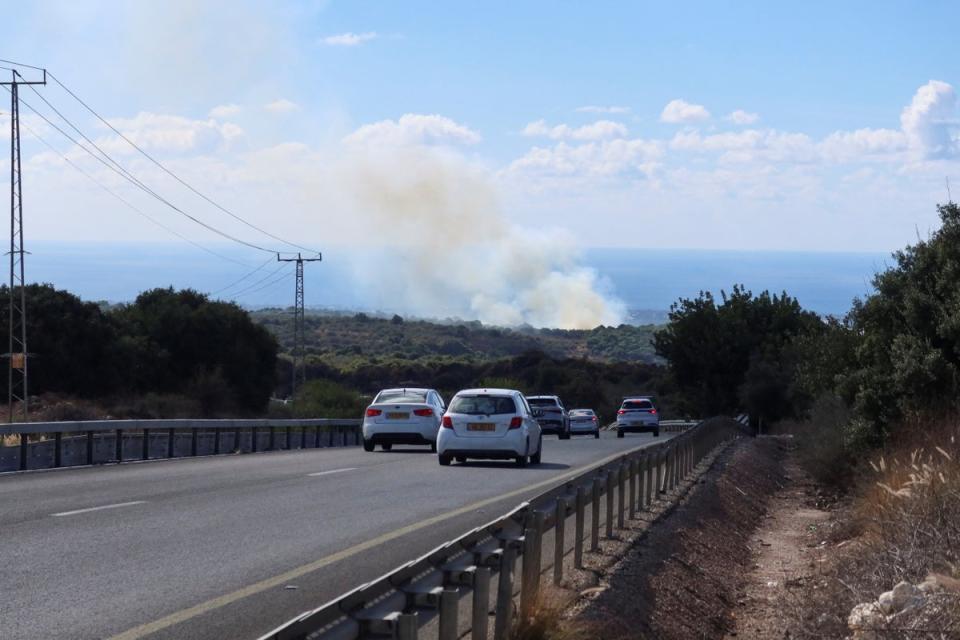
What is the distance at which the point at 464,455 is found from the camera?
25.4 metres

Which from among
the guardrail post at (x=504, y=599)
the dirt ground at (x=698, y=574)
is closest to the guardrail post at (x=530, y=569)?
the guardrail post at (x=504, y=599)

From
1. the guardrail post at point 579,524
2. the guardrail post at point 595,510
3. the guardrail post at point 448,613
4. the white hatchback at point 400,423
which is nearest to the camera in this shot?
the guardrail post at point 448,613

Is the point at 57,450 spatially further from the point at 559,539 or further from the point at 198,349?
the point at 198,349

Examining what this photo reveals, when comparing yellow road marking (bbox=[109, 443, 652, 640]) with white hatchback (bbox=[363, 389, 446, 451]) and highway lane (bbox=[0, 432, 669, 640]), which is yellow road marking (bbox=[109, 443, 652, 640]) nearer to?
highway lane (bbox=[0, 432, 669, 640])

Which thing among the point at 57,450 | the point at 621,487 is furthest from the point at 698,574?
the point at 57,450

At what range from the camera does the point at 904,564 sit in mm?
10438

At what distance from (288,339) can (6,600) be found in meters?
143

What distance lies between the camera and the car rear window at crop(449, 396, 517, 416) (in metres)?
25.5

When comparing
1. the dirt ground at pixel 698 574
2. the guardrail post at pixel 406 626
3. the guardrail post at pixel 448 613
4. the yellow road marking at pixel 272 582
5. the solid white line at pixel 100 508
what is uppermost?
the guardrail post at pixel 406 626

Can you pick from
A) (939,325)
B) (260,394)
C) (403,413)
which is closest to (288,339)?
(260,394)

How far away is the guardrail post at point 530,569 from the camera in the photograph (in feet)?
27.9

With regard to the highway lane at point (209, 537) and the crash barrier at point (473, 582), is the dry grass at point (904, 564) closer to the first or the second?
the crash barrier at point (473, 582)

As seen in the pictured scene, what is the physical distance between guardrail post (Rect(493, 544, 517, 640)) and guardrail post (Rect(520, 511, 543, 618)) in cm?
27

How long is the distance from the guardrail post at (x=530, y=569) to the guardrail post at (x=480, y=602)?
2.70 feet
